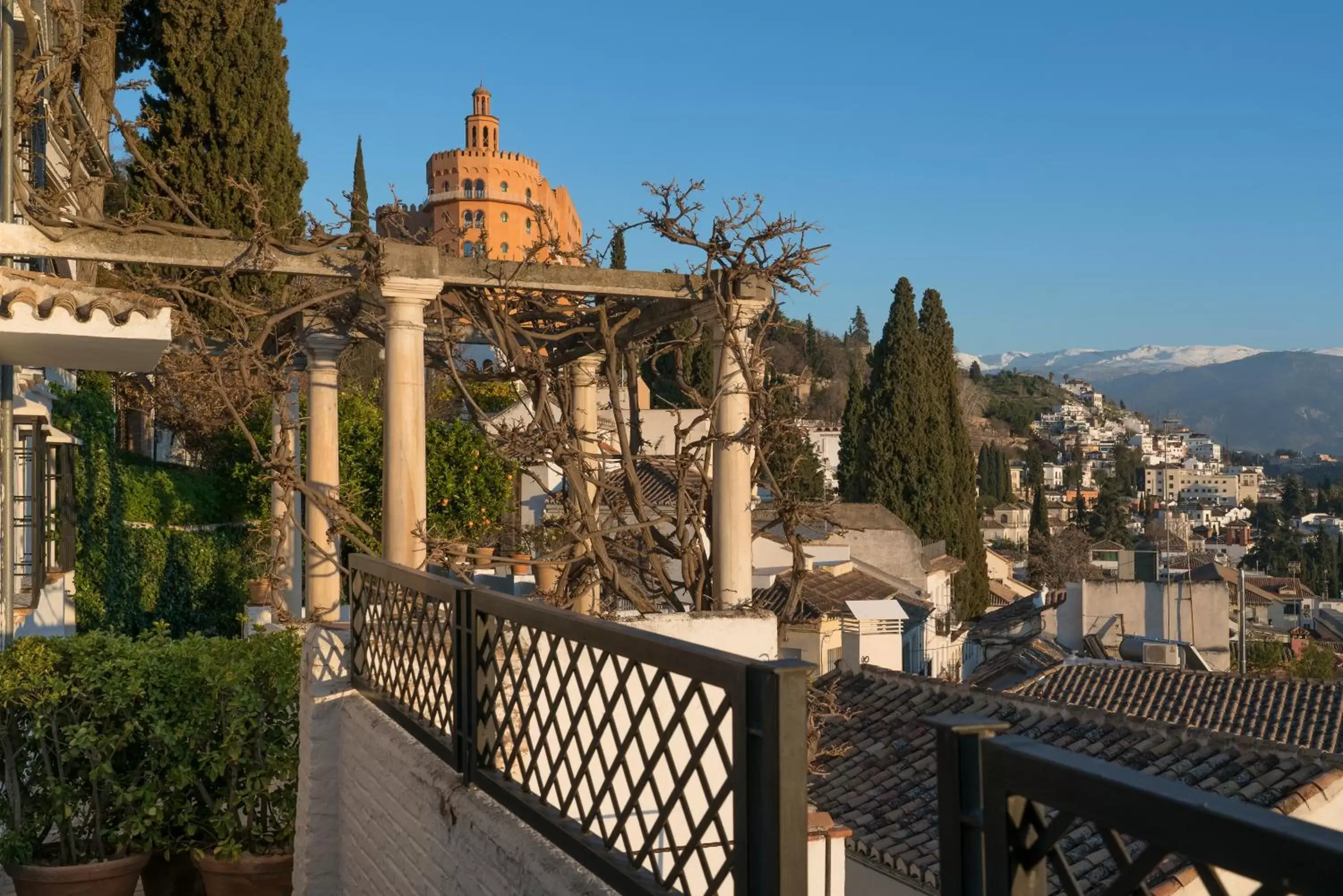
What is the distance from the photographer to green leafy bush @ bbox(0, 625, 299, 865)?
5164 mm

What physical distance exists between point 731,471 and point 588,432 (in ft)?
4.65

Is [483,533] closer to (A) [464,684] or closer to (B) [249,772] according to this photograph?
(B) [249,772]

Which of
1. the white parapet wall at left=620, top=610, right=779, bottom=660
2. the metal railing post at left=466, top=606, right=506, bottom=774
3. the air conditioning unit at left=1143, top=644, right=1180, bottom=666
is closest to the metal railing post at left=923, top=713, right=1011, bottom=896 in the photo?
the metal railing post at left=466, top=606, right=506, bottom=774

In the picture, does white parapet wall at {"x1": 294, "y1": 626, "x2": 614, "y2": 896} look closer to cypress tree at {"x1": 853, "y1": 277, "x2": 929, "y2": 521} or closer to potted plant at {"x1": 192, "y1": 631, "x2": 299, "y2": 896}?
potted plant at {"x1": 192, "y1": 631, "x2": 299, "y2": 896}

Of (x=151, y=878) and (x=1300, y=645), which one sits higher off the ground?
(x=151, y=878)

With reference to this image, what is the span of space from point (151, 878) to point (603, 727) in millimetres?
3670

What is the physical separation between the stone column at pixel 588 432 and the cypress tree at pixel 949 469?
31404 millimetres

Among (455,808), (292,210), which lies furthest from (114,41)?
(455,808)

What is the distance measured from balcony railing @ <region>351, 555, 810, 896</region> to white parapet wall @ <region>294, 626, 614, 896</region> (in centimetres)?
6

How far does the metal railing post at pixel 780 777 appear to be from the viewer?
218 centimetres

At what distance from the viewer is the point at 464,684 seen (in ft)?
12.1

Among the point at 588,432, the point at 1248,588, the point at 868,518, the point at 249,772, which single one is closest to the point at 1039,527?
the point at 1248,588

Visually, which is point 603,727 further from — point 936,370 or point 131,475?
point 936,370

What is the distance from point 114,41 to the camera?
1636cm
